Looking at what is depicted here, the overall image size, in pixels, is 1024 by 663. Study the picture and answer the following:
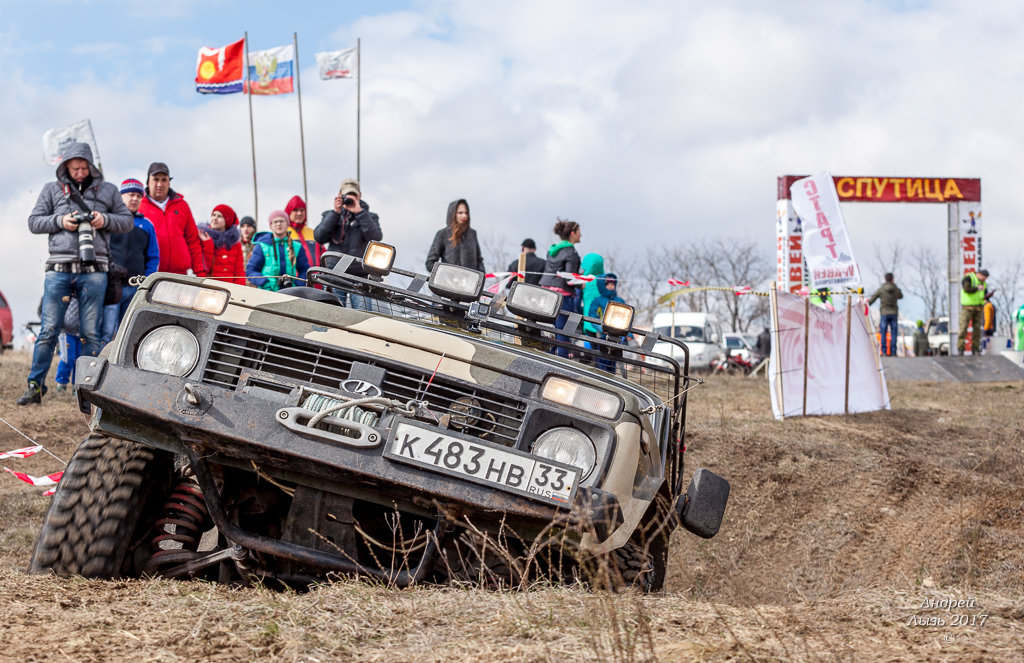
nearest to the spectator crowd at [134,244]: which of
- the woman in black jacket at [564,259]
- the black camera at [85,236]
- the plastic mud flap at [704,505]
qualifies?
the black camera at [85,236]

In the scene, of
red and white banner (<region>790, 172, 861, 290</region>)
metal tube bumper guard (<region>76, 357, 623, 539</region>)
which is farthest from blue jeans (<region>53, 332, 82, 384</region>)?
red and white banner (<region>790, 172, 861, 290</region>)

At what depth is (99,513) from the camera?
3836 millimetres

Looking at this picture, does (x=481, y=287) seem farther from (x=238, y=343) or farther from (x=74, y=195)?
(x=74, y=195)

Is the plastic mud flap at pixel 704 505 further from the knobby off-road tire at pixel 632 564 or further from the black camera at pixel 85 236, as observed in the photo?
the black camera at pixel 85 236

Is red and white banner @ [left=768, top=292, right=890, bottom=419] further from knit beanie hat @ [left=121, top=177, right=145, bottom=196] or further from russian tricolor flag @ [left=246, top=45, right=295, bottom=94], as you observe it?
russian tricolor flag @ [left=246, top=45, right=295, bottom=94]

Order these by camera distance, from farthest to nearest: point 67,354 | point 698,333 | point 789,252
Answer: point 698,333 < point 789,252 < point 67,354

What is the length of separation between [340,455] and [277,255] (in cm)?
607

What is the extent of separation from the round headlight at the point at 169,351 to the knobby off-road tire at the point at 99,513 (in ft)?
1.17

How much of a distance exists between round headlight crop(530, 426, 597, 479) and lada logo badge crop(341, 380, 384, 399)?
0.59 meters

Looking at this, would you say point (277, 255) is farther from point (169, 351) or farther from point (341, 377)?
point (341, 377)

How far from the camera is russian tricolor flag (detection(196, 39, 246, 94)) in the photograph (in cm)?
2050

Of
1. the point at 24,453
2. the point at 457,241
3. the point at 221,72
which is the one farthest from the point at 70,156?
the point at 221,72

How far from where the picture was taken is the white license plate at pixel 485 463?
11.4ft

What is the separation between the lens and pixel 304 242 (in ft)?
30.7
